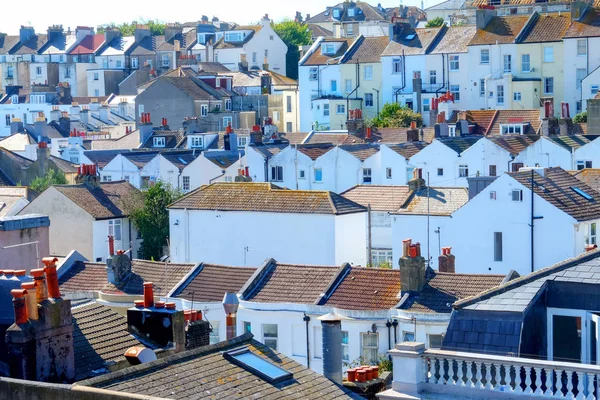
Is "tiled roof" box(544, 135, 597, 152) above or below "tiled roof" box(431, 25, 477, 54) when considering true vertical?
below

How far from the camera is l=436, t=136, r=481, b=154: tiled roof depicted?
6444cm

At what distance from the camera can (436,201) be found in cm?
5106

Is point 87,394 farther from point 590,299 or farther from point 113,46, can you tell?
point 113,46

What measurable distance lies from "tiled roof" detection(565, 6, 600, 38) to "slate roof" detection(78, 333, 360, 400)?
68604 millimetres

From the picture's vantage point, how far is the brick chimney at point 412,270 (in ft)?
108

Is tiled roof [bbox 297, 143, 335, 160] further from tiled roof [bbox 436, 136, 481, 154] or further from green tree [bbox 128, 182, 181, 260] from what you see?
green tree [bbox 128, 182, 181, 260]

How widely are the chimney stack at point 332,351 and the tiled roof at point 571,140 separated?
4215 cm

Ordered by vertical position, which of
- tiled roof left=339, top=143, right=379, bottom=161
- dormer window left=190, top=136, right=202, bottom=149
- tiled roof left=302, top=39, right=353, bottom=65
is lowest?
tiled roof left=339, top=143, right=379, bottom=161

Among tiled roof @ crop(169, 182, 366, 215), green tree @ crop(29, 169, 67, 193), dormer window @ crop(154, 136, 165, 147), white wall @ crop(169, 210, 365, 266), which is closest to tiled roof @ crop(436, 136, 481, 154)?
tiled roof @ crop(169, 182, 366, 215)

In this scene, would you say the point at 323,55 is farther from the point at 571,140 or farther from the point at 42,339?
Answer: the point at 42,339

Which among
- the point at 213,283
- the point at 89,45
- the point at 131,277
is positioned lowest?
the point at 213,283

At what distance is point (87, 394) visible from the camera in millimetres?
14766

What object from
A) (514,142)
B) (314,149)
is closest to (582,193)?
(514,142)

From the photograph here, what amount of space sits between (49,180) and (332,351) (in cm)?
5356
